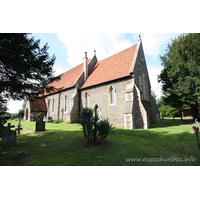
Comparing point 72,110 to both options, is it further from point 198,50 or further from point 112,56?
point 198,50

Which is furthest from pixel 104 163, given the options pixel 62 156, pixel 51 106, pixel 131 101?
pixel 51 106

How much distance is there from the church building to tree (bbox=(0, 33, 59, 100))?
2.19 meters

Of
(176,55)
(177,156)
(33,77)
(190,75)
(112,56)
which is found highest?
(112,56)

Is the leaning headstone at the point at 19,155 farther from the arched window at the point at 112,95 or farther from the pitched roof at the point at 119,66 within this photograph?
the pitched roof at the point at 119,66

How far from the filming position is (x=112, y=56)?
1909cm

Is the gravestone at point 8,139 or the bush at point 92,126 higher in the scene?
the bush at point 92,126

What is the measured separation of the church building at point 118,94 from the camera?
12.1 m

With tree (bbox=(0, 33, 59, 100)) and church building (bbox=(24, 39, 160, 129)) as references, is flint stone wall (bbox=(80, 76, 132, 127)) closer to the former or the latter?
church building (bbox=(24, 39, 160, 129))

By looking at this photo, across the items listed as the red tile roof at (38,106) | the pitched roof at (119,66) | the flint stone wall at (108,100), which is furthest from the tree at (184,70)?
the red tile roof at (38,106)

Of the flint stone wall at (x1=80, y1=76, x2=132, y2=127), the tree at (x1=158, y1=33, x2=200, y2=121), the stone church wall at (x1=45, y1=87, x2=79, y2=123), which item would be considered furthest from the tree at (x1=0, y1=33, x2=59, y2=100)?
the tree at (x1=158, y1=33, x2=200, y2=121)

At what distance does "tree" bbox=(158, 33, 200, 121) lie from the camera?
44.0ft

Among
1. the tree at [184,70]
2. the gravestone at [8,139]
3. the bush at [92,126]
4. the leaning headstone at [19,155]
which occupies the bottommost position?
the leaning headstone at [19,155]

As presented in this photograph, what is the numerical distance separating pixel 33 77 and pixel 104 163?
6658 mm

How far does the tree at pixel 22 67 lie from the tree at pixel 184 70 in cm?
1453
